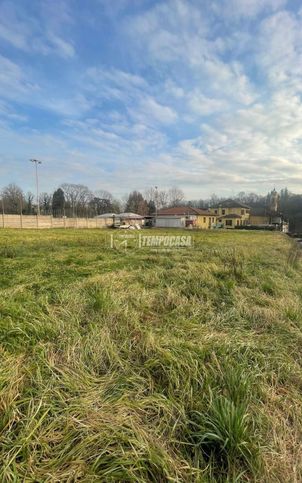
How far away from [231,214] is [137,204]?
A: 2743cm

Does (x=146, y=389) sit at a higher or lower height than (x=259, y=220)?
higher

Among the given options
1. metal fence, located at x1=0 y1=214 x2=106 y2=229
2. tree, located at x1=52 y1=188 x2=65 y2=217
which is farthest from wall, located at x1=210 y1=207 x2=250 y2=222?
tree, located at x1=52 y1=188 x2=65 y2=217

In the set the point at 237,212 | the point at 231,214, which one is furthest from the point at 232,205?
the point at 231,214

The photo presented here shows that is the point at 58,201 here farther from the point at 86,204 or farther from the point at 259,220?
the point at 259,220

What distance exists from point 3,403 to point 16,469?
490 millimetres

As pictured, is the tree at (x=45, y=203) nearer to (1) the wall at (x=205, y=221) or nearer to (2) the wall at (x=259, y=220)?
(1) the wall at (x=205, y=221)

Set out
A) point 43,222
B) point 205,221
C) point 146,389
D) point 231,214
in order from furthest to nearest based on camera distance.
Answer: point 231,214 → point 205,221 → point 43,222 → point 146,389

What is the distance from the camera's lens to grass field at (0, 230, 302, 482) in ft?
5.26

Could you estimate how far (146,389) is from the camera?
2219mm

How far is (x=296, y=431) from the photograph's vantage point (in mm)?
2031

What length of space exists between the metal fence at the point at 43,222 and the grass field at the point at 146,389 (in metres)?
30.1

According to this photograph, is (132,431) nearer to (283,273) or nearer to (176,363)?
(176,363)

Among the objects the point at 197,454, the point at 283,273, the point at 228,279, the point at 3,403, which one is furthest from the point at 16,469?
the point at 283,273

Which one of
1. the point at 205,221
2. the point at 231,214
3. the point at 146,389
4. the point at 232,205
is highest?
the point at 232,205
